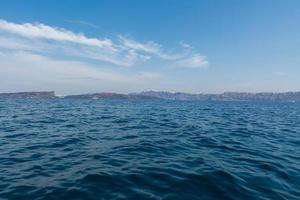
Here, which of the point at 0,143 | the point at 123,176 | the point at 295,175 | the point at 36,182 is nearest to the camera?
the point at 36,182

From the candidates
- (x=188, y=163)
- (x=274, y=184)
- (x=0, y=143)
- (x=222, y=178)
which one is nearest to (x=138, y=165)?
(x=188, y=163)

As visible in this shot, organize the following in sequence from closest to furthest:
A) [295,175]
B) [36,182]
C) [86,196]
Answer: [86,196] → [36,182] → [295,175]

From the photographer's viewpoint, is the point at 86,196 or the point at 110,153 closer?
the point at 86,196

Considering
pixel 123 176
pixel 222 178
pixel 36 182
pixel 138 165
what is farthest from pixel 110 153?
pixel 222 178

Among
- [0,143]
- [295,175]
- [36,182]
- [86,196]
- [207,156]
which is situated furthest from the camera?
[0,143]

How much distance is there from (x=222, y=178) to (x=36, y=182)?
6.64 m

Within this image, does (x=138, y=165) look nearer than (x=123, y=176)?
No

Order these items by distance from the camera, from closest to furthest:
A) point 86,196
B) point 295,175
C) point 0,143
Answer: point 86,196 < point 295,175 < point 0,143

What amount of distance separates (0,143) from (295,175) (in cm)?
1568

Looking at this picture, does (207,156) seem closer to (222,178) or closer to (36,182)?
(222,178)

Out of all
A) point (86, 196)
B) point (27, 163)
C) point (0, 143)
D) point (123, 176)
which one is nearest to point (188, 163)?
point (123, 176)

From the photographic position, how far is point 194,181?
919cm

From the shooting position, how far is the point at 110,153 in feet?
43.3

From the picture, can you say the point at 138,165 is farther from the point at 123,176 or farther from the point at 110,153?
the point at 110,153
